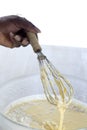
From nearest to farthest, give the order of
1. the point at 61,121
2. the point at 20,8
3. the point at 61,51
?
the point at 61,121 → the point at 61,51 → the point at 20,8

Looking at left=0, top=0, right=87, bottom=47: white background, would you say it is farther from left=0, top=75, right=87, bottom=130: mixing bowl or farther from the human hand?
the human hand

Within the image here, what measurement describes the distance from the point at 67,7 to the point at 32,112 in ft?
2.23

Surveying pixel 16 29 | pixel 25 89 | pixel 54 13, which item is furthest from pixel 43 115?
pixel 54 13

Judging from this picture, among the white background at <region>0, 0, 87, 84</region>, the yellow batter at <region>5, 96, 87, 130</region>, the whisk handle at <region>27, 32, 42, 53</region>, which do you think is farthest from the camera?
the white background at <region>0, 0, 87, 84</region>

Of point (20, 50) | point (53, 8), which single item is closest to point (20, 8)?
point (53, 8)

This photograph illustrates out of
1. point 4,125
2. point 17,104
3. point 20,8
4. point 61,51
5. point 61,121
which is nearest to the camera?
point 4,125

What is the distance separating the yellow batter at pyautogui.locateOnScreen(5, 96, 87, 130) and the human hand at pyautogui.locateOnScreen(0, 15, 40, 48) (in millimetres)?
147

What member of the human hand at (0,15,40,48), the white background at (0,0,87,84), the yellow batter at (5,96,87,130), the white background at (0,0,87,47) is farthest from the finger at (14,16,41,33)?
the white background at (0,0,87,47)

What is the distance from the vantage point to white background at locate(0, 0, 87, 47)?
1.22m

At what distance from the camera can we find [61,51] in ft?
2.86

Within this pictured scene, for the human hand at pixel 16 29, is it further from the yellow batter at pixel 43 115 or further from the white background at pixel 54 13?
the white background at pixel 54 13

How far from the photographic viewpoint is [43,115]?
648 mm

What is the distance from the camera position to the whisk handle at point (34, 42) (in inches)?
19.1

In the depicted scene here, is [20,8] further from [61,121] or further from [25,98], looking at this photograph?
[61,121]
